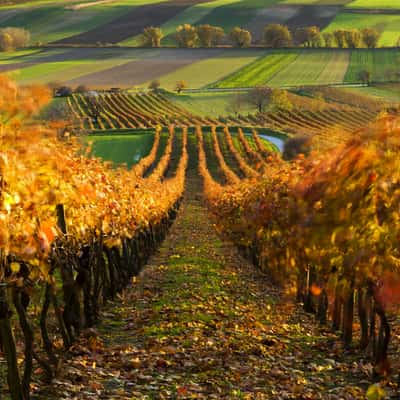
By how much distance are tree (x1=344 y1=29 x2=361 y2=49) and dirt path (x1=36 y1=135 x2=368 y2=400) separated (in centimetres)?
16893

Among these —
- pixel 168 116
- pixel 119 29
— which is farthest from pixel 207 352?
pixel 119 29

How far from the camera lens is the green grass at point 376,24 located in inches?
7219

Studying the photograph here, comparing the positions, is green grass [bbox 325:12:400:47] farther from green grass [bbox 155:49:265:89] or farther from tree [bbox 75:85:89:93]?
tree [bbox 75:85:89:93]

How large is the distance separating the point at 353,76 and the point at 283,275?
139m

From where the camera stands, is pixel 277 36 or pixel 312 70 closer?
pixel 312 70

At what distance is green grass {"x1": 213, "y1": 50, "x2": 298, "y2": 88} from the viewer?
151 metres

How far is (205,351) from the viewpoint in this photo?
12594 millimetres

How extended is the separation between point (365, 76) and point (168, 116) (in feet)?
175

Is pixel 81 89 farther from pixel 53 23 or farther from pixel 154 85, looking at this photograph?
pixel 53 23

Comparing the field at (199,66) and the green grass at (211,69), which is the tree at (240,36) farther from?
the field at (199,66)

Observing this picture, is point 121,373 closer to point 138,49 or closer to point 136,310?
point 136,310

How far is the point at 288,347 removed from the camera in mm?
13547

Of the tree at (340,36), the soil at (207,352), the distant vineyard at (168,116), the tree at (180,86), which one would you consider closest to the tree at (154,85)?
the tree at (180,86)

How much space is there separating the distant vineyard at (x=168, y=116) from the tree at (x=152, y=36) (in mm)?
48976
